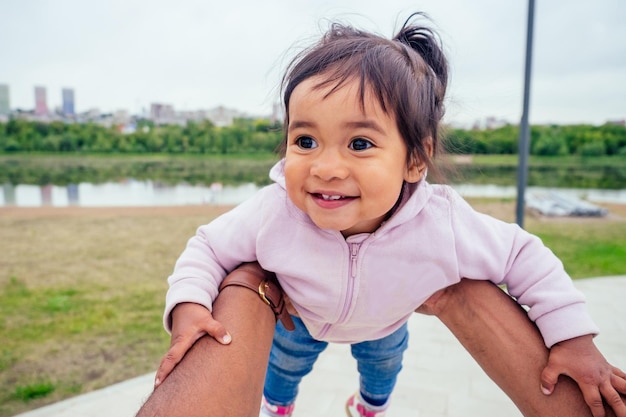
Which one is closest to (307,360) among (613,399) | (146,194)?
(613,399)

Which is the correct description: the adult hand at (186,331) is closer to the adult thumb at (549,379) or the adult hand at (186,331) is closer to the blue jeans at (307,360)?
the blue jeans at (307,360)

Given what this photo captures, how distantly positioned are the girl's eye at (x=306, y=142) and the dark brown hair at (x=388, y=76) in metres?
0.11

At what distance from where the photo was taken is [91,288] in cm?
498

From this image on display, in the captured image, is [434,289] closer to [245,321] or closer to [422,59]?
[245,321]

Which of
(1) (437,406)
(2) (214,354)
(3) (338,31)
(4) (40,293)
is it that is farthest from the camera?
(4) (40,293)

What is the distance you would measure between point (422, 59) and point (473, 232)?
16.3 inches

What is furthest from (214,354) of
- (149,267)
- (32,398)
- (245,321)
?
(149,267)

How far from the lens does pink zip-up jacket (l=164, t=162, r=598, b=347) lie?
1070 mm

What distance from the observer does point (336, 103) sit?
1.00 metres

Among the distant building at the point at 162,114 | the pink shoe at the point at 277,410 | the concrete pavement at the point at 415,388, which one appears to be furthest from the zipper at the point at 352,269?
the distant building at the point at 162,114

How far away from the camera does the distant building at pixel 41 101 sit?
39531 mm

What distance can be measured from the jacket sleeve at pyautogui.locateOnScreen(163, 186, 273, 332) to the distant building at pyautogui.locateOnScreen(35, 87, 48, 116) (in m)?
43.8

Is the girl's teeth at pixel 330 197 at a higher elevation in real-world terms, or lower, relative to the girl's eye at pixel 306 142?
lower

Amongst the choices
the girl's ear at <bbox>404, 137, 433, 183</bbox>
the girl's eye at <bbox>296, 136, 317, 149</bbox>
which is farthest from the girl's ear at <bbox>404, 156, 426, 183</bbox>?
the girl's eye at <bbox>296, 136, 317, 149</bbox>
